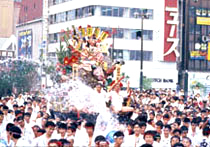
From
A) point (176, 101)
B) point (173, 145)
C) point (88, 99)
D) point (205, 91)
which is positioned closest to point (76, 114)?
point (88, 99)

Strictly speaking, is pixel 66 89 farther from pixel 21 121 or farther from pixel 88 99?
pixel 21 121

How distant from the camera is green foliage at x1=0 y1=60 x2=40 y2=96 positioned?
36.8 meters

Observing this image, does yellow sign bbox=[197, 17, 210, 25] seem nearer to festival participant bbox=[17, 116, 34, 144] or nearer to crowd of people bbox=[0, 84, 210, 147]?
crowd of people bbox=[0, 84, 210, 147]


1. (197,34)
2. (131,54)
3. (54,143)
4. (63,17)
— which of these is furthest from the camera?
(63,17)

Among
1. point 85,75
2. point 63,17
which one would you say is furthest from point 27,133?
point 63,17

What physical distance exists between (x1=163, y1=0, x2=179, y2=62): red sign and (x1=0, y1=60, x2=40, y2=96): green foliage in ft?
53.8

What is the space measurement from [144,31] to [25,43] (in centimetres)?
1940

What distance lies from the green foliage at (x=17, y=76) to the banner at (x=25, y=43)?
86.9 feet

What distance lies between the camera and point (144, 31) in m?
55.5

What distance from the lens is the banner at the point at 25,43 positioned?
69188 millimetres

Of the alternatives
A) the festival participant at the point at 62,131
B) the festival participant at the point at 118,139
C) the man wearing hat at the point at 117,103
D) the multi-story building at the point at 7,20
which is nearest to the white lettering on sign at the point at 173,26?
the multi-story building at the point at 7,20

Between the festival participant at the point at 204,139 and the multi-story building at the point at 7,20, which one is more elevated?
the multi-story building at the point at 7,20

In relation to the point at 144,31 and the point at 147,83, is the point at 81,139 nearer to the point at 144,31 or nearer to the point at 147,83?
the point at 147,83

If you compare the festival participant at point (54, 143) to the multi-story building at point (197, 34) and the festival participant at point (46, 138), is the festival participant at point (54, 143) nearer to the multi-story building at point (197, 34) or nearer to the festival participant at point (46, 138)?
the festival participant at point (46, 138)
